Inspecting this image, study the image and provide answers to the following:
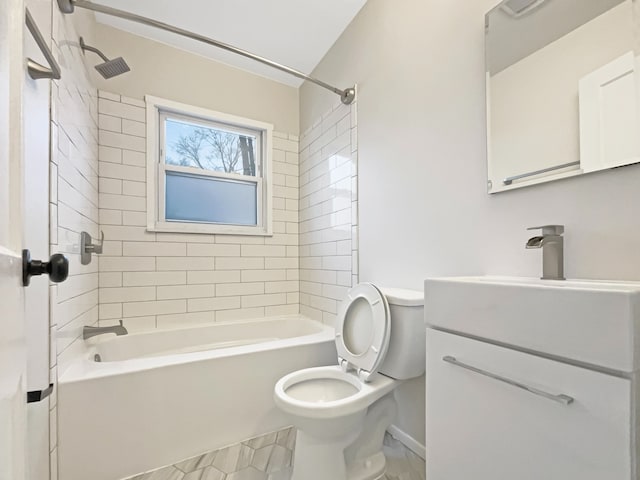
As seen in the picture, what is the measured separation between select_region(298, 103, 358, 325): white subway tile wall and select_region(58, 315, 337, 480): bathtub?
474mm

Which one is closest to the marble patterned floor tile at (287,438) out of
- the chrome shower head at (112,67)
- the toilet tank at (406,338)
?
the toilet tank at (406,338)

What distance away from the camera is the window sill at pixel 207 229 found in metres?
2.34

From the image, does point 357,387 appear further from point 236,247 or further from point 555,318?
point 236,247

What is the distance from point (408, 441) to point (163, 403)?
4.18ft

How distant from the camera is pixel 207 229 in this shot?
2500 millimetres

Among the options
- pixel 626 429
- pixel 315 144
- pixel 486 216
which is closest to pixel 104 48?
pixel 315 144

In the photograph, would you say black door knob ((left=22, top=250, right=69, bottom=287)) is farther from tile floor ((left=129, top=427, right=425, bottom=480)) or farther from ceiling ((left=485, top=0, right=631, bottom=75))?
ceiling ((left=485, top=0, right=631, bottom=75))

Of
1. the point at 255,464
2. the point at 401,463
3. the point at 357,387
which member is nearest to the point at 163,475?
the point at 255,464

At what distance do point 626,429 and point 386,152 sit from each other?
1.54m

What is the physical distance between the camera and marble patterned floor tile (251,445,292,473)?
1.48m

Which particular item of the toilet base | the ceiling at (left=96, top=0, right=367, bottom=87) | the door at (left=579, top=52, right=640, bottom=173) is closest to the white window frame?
the ceiling at (left=96, top=0, right=367, bottom=87)

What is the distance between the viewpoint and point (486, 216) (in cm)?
128

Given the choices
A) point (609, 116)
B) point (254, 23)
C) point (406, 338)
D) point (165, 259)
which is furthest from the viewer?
point (165, 259)

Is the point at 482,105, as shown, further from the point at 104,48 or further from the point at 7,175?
the point at 104,48
